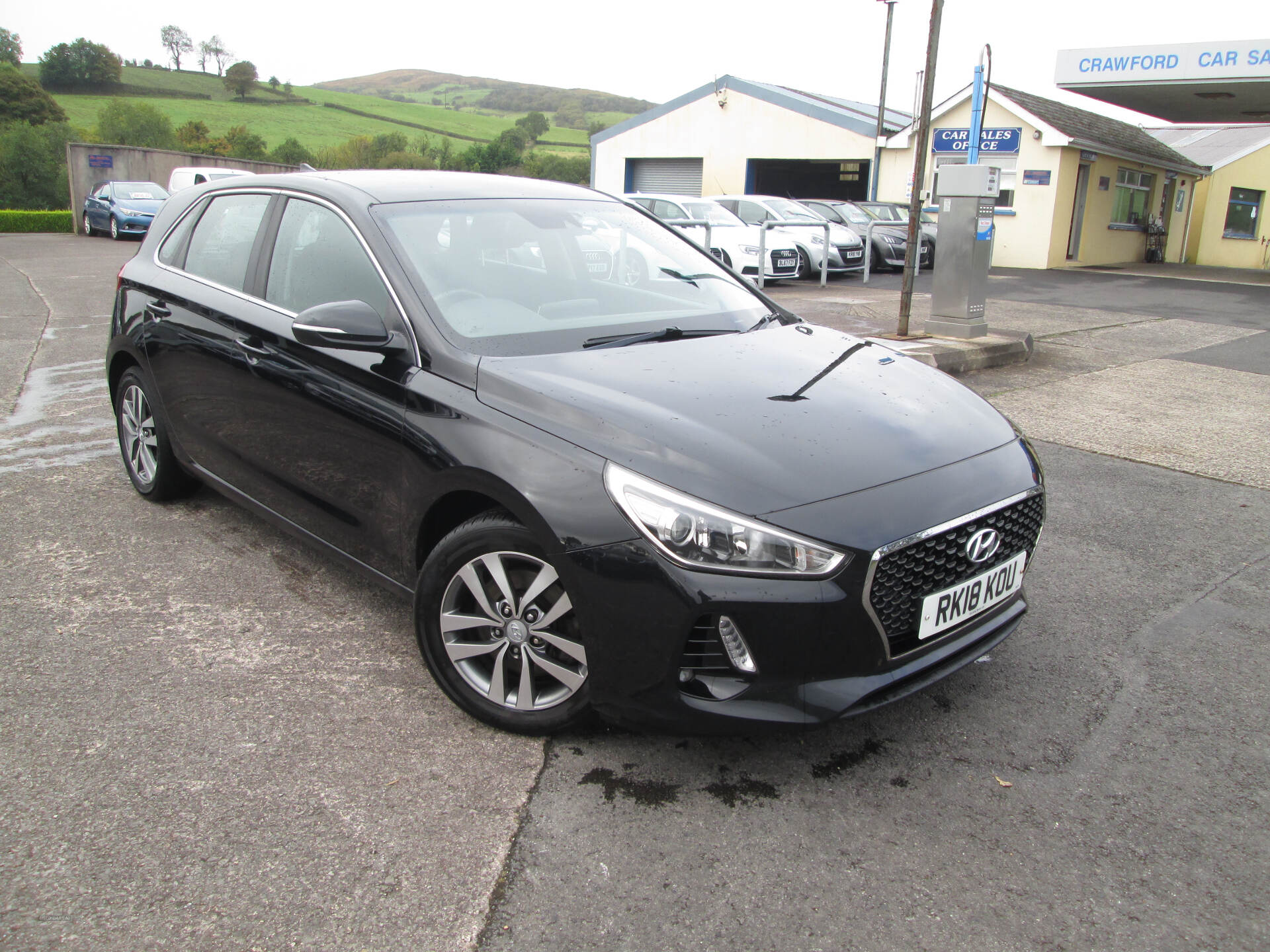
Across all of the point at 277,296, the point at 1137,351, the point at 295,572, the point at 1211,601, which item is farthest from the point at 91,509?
the point at 1137,351

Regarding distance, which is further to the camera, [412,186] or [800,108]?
[800,108]

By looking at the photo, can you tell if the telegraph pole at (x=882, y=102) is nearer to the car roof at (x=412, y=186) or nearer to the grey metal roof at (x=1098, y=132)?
the grey metal roof at (x=1098, y=132)

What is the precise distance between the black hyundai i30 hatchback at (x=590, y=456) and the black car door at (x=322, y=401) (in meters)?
0.01

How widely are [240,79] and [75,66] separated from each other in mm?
15938

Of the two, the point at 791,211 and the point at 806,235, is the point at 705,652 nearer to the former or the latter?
the point at 806,235

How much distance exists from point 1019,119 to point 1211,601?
22432mm

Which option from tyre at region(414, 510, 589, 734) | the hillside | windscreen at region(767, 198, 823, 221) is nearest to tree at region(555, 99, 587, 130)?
the hillside

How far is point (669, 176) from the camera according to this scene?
109 ft

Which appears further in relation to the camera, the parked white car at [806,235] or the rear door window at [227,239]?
the parked white car at [806,235]

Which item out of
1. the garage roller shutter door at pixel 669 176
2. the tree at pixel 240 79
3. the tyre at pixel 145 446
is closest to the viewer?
the tyre at pixel 145 446

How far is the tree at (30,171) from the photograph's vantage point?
47.5 meters

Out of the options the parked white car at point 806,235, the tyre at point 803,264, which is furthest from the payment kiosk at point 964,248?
the parked white car at point 806,235

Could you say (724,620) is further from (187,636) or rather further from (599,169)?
(599,169)

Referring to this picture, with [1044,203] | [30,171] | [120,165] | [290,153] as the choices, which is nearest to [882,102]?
[1044,203]
